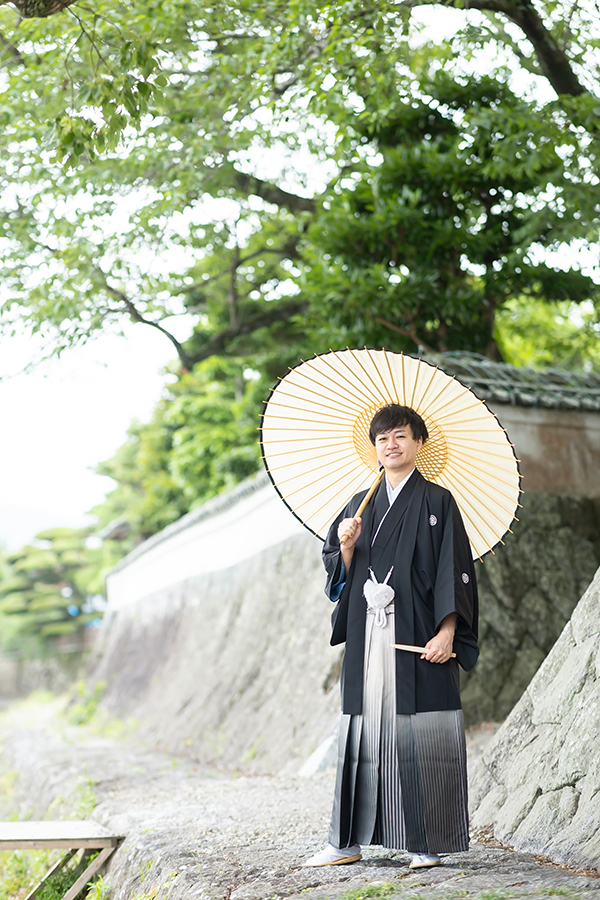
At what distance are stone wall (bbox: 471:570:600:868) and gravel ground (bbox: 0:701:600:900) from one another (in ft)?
0.52

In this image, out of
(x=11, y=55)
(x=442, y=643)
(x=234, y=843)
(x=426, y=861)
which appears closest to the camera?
(x=426, y=861)

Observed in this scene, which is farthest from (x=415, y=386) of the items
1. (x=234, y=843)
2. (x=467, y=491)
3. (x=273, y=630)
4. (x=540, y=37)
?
(x=273, y=630)

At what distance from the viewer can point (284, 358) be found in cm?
1418

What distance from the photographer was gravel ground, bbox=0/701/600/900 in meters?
3.29

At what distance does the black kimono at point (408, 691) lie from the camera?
3.62 m

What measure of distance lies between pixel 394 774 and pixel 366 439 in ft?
5.63

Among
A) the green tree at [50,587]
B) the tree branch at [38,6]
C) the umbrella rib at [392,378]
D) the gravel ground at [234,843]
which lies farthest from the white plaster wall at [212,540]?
the green tree at [50,587]

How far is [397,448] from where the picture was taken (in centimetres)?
398

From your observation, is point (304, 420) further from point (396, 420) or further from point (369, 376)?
point (396, 420)

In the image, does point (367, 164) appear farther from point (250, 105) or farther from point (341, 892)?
point (341, 892)

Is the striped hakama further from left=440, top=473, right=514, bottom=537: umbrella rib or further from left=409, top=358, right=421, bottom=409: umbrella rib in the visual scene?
left=409, top=358, right=421, bottom=409: umbrella rib

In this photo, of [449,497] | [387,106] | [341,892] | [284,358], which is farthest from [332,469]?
[284,358]

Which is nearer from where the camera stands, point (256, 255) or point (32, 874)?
point (32, 874)

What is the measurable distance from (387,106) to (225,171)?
94.0 inches
